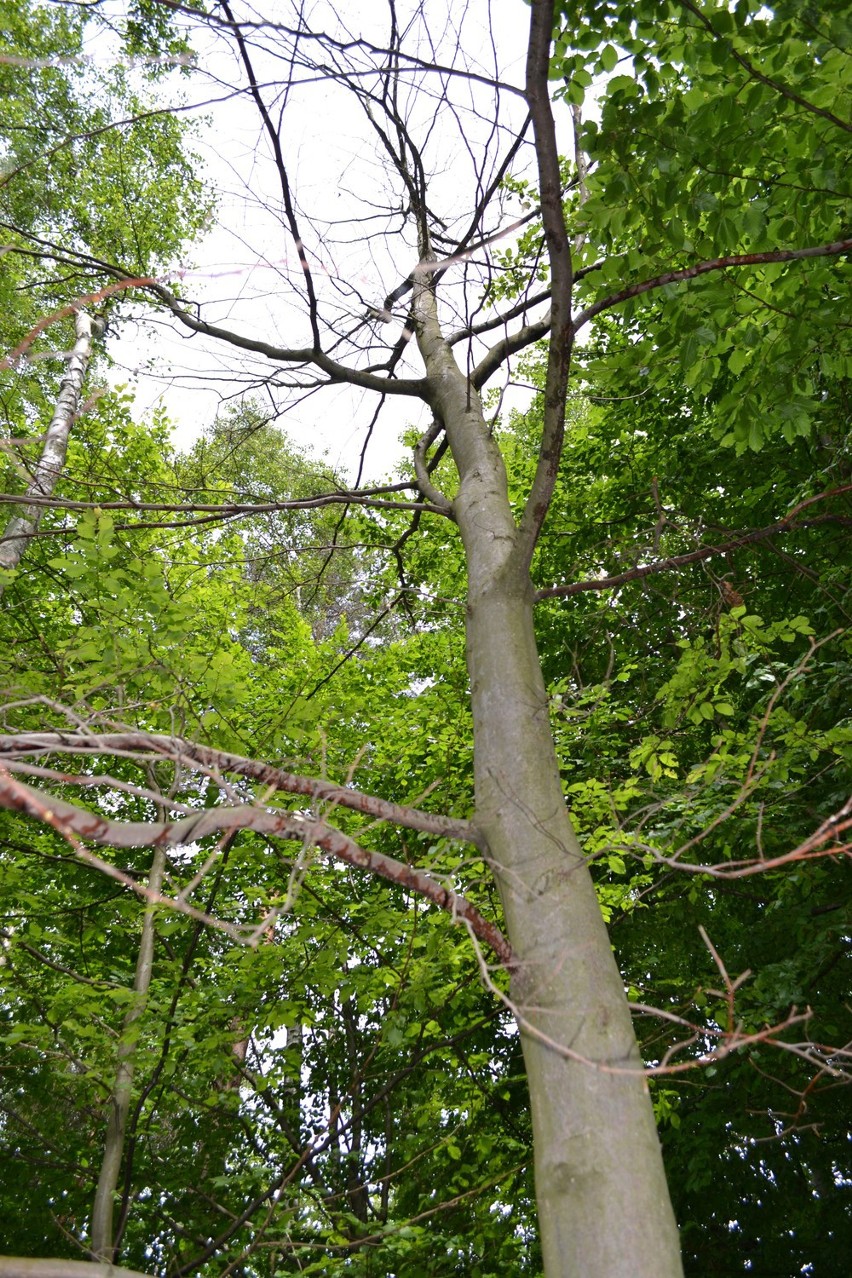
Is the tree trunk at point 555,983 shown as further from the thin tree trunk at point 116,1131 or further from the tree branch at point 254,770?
the thin tree trunk at point 116,1131

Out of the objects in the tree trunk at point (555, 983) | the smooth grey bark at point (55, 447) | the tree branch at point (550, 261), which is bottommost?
the tree trunk at point (555, 983)

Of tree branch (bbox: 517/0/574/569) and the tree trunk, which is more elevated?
tree branch (bbox: 517/0/574/569)

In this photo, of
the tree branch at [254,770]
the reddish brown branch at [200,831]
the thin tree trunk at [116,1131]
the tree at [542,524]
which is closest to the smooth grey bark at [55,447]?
the tree at [542,524]

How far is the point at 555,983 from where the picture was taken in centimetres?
158

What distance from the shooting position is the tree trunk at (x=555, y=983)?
1312mm

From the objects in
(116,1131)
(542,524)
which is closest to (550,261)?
(542,524)

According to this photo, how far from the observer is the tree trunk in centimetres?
131

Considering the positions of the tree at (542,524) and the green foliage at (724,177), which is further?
the green foliage at (724,177)

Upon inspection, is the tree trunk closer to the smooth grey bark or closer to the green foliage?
the green foliage

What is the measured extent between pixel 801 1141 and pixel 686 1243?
4.15ft

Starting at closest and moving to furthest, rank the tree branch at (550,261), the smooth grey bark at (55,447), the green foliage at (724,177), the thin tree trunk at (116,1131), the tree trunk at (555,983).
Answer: the tree trunk at (555,983) < the tree branch at (550,261) < the green foliage at (724,177) < the thin tree trunk at (116,1131) < the smooth grey bark at (55,447)

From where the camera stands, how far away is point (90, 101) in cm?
981

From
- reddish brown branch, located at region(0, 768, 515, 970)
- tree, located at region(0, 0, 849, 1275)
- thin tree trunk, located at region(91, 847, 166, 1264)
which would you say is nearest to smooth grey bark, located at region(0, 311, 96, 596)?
tree, located at region(0, 0, 849, 1275)

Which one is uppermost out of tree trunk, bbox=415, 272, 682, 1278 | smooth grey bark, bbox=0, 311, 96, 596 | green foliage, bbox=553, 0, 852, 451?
smooth grey bark, bbox=0, 311, 96, 596
